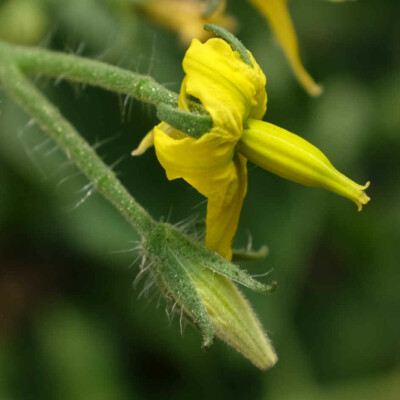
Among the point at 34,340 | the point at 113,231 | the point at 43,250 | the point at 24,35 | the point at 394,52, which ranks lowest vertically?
the point at 34,340

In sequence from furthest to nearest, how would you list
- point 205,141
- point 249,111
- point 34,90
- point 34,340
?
point 34,340 < point 34,90 < point 249,111 < point 205,141

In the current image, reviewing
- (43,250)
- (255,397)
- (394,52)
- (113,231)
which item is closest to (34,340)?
(43,250)

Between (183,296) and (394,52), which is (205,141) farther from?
(394,52)

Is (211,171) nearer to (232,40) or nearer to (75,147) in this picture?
(232,40)

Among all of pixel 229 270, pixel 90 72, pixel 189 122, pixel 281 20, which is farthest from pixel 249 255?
pixel 281 20

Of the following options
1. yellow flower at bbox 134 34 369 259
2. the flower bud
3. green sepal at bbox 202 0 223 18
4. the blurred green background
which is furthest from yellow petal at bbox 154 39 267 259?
the blurred green background

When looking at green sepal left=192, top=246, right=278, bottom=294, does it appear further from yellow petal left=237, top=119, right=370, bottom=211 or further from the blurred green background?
the blurred green background

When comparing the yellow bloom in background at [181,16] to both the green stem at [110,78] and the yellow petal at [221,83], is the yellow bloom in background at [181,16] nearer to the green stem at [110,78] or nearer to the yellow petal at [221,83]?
the green stem at [110,78]
